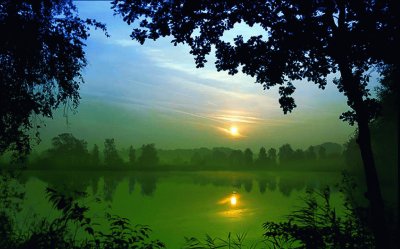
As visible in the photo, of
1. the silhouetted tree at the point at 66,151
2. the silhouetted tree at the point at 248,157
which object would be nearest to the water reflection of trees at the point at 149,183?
the silhouetted tree at the point at 66,151

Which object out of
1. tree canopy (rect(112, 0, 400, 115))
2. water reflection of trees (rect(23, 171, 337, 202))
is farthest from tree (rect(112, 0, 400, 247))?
water reflection of trees (rect(23, 171, 337, 202))

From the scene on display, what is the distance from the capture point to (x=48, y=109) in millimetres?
14680

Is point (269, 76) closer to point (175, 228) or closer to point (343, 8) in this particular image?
point (343, 8)

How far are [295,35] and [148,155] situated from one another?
16161 centimetres

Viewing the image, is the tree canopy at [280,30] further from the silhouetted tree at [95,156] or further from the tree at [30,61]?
the silhouetted tree at [95,156]

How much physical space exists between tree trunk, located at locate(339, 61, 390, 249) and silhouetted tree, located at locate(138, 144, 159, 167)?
523 feet

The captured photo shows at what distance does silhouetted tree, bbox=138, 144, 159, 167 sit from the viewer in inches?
6550

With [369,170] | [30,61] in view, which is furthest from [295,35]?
[30,61]

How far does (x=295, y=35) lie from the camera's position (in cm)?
931

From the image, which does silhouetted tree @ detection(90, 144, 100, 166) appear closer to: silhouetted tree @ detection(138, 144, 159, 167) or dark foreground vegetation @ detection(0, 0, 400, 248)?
silhouetted tree @ detection(138, 144, 159, 167)

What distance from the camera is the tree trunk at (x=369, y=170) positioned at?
8016 mm

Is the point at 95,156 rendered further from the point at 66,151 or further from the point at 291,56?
the point at 291,56

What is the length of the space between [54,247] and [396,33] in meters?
9.62

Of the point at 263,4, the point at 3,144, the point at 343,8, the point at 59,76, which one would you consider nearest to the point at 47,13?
the point at 59,76
